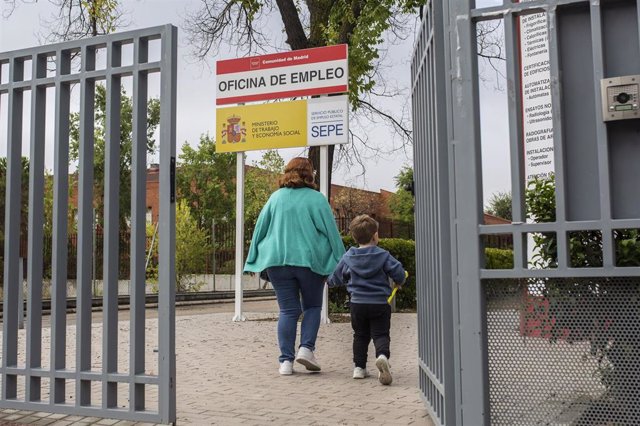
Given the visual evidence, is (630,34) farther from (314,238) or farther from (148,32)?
(314,238)

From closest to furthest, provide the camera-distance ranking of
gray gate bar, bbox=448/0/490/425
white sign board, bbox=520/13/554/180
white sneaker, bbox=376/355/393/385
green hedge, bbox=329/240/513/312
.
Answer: gray gate bar, bbox=448/0/490/425, white sign board, bbox=520/13/554/180, white sneaker, bbox=376/355/393/385, green hedge, bbox=329/240/513/312

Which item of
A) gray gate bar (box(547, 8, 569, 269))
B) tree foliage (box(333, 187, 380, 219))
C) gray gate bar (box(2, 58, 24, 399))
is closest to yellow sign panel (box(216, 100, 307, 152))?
gray gate bar (box(2, 58, 24, 399))

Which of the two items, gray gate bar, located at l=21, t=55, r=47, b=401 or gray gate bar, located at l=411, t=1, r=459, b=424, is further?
gray gate bar, located at l=21, t=55, r=47, b=401

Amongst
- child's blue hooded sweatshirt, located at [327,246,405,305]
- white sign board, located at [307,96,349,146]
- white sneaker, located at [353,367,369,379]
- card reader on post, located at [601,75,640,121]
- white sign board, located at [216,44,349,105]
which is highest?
white sign board, located at [216,44,349,105]

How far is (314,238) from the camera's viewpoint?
21.1ft

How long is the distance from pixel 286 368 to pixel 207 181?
167ft

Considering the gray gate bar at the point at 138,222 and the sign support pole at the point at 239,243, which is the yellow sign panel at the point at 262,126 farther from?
the gray gate bar at the point at 138,222

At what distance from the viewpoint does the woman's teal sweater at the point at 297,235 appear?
6355mm

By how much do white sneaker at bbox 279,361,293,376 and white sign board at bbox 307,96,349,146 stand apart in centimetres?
587

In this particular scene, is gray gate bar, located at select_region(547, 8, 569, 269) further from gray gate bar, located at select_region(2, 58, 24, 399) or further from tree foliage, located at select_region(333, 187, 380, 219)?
tree foliage, located at select_region(333, 187, 380, 219)

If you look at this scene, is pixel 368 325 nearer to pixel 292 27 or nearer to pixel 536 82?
pixel 536 82

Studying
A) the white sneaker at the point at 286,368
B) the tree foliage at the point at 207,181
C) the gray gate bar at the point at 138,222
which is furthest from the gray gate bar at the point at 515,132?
the tree foliage at the point at 207,181

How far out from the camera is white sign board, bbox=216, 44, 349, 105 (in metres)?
11.8

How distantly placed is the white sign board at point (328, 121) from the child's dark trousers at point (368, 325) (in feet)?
19.4
